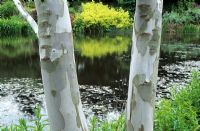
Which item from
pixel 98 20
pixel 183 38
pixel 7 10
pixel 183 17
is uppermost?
pixel 7 10

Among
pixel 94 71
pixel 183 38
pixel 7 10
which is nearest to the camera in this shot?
pixel 94 71

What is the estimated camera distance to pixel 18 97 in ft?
34.2

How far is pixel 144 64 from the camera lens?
85.7 inches

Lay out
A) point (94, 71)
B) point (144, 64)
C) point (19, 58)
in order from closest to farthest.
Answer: point (144, 64)
point (94, 71)
point (19, 58)

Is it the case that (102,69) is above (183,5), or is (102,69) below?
below

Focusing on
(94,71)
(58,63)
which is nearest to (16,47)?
(94,71)

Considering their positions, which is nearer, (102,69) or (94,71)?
(94,71)

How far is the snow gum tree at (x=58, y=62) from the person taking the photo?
76.4 inches

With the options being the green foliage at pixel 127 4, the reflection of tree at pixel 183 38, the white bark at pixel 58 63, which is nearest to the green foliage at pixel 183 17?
the green foliage at pixel 127 4

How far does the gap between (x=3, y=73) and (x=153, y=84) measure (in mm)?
11911

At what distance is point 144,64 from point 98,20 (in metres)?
23.6

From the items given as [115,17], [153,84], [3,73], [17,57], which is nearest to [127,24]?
[115,17]

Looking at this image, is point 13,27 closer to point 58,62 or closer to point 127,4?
point 127,4

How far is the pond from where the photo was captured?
9784 millimetres
